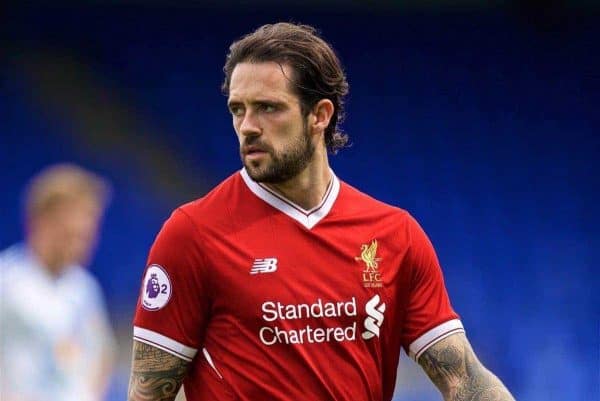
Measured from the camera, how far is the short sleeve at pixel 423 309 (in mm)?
3152

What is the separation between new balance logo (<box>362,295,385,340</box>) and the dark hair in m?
0.51

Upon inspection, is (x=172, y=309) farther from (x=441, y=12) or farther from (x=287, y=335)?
(x=441, y=12)

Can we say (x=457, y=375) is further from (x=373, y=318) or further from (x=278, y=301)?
(x=278, y=301)

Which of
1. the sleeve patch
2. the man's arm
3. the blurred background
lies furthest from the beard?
the blurred background

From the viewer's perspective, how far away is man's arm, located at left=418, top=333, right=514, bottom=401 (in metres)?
3.14

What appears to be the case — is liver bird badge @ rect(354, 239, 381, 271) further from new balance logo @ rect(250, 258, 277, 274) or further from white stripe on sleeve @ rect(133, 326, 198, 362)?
white stripe on sleeve @ rect(133, 326, 198, 362)

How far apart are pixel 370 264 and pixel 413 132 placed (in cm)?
411

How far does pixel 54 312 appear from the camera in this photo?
528 centimetres

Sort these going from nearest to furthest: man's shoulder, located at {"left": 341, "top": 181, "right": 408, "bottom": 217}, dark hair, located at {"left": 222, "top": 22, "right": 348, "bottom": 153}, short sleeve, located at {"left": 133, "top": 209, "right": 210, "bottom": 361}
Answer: short sleeve, located at {"left": 133, "top": 209, "right": 210, "bottom": 361} < dark hair, located at {"left": 222, "top": 22, "right": 348, "bottom": 153} < man's shoulder, located at {"left": 341, "top": 181, "right": 408, "bottom": 217}

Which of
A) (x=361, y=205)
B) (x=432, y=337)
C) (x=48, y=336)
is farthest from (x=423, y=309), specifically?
(x=48, y=336)

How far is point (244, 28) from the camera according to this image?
23.1 ft

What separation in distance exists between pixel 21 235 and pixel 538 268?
2910mm

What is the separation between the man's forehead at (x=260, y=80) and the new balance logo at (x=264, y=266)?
41cm

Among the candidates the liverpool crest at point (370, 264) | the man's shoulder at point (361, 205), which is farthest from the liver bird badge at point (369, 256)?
the man's shoulder at point (361, 205)
